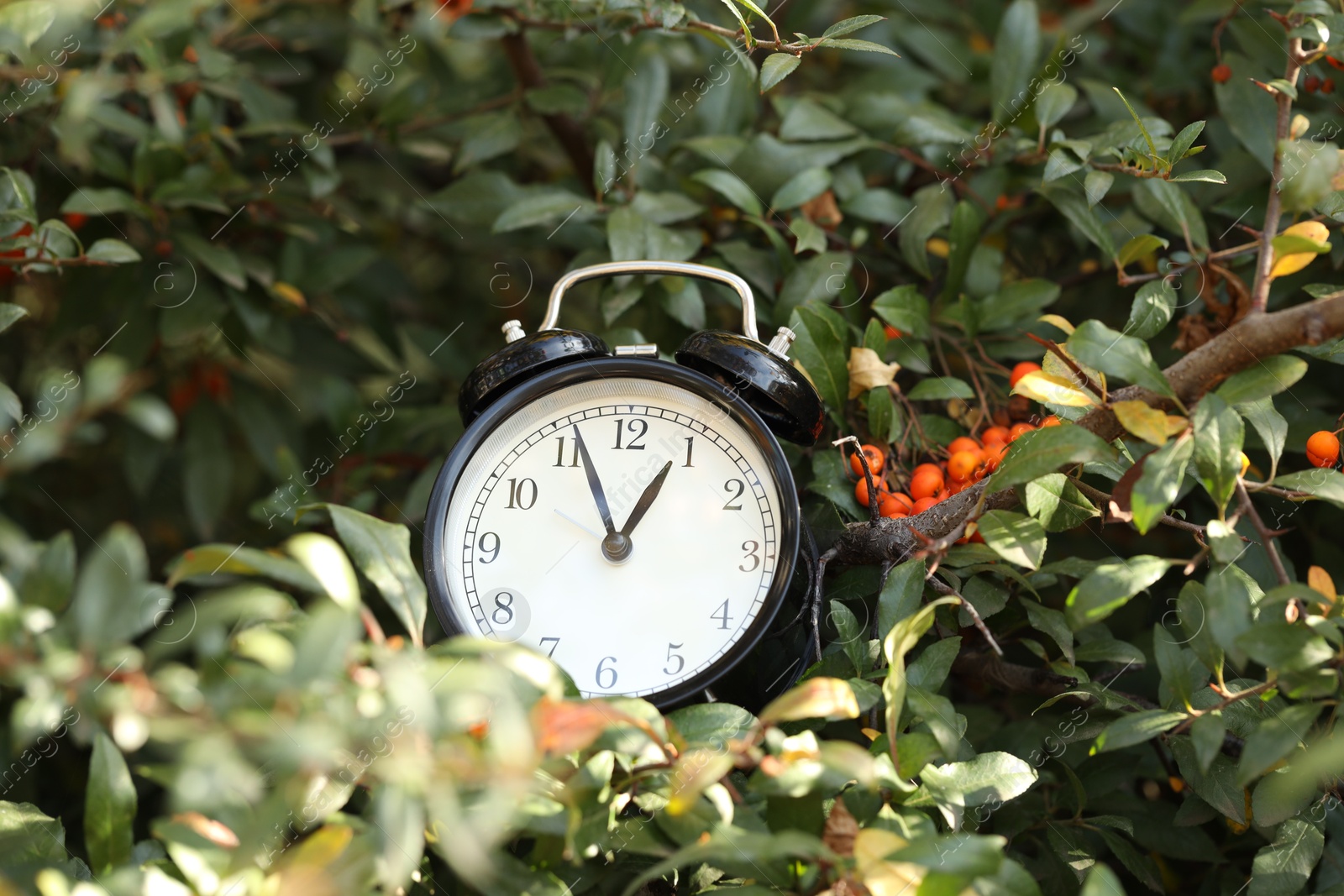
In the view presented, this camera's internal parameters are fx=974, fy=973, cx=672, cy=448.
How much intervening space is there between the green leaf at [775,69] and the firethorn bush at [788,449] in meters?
0.05

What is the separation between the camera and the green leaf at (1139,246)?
0.87m

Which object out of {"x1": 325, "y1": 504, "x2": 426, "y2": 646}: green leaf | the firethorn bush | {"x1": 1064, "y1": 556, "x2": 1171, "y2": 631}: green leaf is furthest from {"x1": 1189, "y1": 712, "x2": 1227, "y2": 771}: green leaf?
{"x1": 325, "y1": 504, "x2": 426, "y2": 646}: green leaf

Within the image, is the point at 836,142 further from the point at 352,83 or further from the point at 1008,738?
the point at 352,83

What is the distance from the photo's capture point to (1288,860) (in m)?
0.73

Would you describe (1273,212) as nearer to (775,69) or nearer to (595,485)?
(775,69)

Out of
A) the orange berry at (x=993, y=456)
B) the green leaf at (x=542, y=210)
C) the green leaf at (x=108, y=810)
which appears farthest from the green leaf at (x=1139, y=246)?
the green leaf at (x=108, y=810)

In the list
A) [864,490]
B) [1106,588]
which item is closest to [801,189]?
[864,490]

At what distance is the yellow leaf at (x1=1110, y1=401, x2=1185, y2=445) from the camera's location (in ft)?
2.21

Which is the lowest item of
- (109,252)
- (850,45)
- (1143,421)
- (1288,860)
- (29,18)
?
(1288,860)

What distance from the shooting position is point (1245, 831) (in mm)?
872

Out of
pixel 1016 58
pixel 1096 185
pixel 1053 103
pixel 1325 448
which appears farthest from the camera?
pixel 1016 58

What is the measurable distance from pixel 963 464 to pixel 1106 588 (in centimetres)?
25

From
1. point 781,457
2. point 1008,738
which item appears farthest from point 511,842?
point 1008,738

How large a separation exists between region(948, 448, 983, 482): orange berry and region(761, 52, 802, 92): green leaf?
380 millimetres
